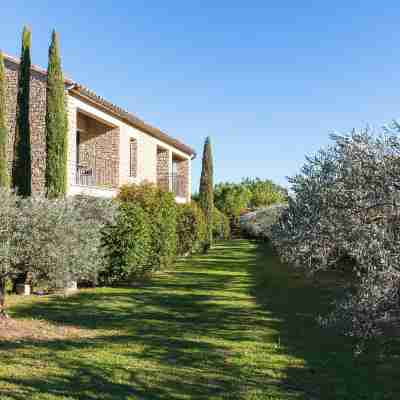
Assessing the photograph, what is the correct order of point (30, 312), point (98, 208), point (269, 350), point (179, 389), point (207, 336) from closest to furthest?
point (179, 389) < point (269, 350) < point (207, 336) < point (30, 312) < point (98, 208)

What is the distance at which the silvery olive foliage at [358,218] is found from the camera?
4.41 m

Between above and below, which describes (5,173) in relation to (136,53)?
below

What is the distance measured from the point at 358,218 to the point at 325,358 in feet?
7.40

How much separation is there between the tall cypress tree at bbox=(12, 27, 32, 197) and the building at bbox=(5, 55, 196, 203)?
486 millimetres

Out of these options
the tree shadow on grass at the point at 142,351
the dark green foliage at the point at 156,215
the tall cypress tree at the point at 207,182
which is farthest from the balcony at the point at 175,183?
the tree shadow on grass at the point at 142,351

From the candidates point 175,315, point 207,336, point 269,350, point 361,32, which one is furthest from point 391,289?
point 361,32

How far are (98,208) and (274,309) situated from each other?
5.47 metres

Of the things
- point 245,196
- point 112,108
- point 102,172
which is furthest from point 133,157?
point 245,196

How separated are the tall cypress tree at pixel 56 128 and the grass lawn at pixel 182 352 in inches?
147

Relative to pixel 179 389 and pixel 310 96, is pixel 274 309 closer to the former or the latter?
pixel 179 389

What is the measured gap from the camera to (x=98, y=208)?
1291 centimetres

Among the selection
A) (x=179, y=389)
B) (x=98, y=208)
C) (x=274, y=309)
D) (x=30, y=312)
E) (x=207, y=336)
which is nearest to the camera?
(x=179, y=389)

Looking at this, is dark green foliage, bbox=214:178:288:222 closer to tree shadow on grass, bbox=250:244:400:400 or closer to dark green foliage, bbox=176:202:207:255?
dark green foliage, bbox=176:202:207:255

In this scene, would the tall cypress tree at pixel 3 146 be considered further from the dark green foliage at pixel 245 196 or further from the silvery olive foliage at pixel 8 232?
the dark green foliage at pixel 245 196
